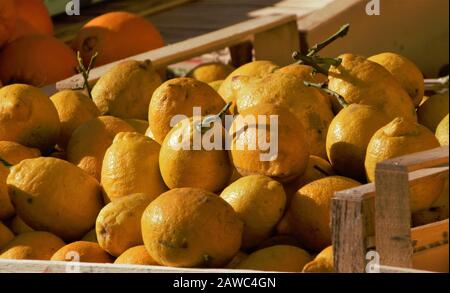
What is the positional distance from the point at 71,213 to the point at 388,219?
677 mm

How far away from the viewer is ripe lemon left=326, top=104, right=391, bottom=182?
1.74 meters

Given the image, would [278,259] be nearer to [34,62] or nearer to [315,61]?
[315,61]

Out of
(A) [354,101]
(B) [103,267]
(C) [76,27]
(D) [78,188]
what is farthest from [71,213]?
(C) [76,27]

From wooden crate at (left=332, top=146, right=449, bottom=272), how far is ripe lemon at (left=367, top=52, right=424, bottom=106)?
62cm

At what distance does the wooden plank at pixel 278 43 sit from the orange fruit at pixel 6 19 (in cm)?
71

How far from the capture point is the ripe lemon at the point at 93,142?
6.46 ft

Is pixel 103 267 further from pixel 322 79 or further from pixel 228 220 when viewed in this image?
pixel 322 79

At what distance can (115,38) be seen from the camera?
3.14m

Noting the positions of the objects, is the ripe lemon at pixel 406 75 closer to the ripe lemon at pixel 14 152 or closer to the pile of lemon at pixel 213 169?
the pile of lemon at pixel 213 169

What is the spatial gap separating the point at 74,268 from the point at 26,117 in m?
0.59

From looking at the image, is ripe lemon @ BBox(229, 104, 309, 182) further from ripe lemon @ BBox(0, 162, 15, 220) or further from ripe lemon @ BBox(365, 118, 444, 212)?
ripe lemon @ BBox(0, 162, 15, 220)

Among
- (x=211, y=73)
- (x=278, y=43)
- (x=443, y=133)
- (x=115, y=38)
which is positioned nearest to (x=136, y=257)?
(x=443, y=133)

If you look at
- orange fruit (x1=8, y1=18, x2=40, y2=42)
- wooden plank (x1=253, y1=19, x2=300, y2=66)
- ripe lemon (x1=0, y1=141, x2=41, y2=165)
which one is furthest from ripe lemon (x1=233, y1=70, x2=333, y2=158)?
orange fruit (x1=8, y1=18, x2=40, y2=42)

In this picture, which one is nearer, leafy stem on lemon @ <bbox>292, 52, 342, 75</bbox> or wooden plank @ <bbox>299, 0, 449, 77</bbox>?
leafy stem on lemon @ <bbox>292, 52, 342, 75</bbox>
